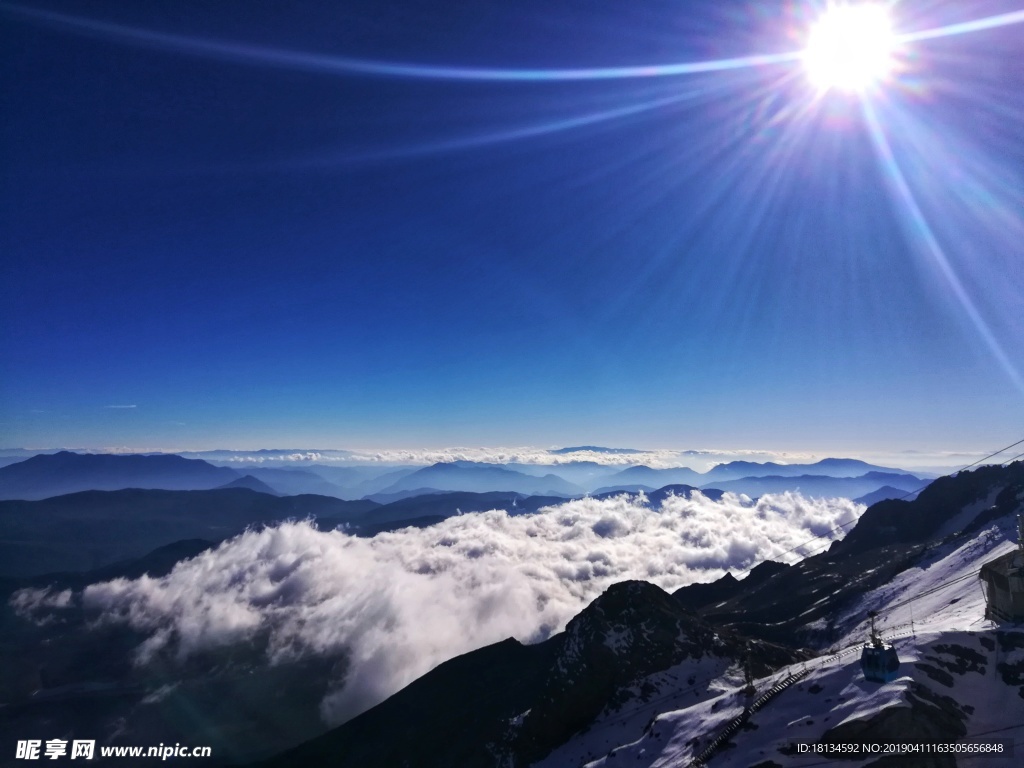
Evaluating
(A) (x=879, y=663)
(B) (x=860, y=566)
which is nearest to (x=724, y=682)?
(A) (x=879, y=663)

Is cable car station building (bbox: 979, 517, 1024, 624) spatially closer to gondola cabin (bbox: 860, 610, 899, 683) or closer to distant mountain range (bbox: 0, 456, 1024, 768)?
distant mountain range (bbox: 0, 456, 1024, 768)

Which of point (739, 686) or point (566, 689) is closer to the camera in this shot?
point (739, 686)

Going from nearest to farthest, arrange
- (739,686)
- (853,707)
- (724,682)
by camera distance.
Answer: (853,707) → (739,686) → (724,682)

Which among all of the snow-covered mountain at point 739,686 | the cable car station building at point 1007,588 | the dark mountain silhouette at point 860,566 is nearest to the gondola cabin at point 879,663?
the snow-covered mountain at point 739,686

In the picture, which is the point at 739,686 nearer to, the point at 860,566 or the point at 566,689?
the point at 566,689

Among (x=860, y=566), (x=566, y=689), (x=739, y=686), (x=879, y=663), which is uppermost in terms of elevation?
(x=879, y=663)

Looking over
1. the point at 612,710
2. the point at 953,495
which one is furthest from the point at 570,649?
the point at 953,495
